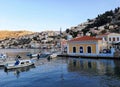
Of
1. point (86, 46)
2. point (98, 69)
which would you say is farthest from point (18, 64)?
point (86, 46)

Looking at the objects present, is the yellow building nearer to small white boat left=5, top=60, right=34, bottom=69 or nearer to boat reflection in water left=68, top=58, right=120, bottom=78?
boat reflection in water left=68, top=58, right=120, bottom=78

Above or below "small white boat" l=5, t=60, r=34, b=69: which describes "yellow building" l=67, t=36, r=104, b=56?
above

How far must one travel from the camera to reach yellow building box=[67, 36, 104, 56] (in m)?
65.6

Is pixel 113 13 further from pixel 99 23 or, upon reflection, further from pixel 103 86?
pixel 103 86

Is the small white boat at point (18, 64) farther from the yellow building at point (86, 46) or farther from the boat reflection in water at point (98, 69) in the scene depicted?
the yellow building at point (86, 46)

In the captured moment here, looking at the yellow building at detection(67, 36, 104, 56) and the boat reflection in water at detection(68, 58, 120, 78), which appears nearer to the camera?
the boat reflection in water at detection(68, 58, 120, 78)

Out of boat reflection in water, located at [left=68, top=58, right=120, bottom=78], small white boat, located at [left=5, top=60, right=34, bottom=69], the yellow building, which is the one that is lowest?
boat reflection in water, located at [left=68, top=58, right=120, bottom=78]

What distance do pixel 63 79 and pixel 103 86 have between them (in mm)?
7050

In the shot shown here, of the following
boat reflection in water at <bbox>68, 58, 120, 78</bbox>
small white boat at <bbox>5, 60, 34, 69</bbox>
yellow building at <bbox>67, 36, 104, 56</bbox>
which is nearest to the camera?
boat reflection in water at <bbox>68, 58, 120, 78</bbox>

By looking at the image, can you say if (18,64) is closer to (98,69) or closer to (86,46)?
(98,69)

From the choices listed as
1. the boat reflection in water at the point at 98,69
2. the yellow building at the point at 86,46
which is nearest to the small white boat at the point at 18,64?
the boat reflection in water at the point at 98,69

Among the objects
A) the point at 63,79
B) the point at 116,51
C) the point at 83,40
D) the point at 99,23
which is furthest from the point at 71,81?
the point at 99,23

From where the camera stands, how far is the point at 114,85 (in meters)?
28.7

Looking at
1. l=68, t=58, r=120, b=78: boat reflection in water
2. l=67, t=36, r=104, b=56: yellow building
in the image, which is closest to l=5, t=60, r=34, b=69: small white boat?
l=68, t=58, r=120, b=78: boat reflection in water
